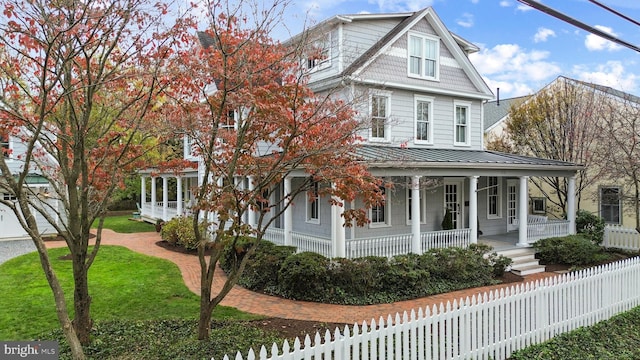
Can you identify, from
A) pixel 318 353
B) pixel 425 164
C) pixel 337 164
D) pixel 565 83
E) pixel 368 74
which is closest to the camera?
pixel 318 353

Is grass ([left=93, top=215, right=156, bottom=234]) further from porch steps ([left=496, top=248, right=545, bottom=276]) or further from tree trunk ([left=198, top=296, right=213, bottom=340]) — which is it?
porch steps ([left=496, top=248, right=545, bottom=276])

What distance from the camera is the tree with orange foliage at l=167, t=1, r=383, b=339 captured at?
6.86 metres

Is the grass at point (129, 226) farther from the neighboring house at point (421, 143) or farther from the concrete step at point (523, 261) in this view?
the concrete step at point (523, 261)

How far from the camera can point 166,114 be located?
775 centimetres

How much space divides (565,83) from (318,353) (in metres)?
21.8

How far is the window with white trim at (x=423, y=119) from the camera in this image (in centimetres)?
1639

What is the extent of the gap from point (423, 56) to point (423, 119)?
2.42 meters

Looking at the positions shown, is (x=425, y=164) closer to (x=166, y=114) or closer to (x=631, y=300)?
(x=631, y=300)

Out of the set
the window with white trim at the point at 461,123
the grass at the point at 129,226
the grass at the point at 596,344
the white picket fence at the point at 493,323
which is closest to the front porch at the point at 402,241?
the window with white trim at the point at 461,123

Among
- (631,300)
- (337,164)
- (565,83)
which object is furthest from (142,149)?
(565,83)

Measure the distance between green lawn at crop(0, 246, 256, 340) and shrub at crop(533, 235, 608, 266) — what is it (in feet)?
37.9

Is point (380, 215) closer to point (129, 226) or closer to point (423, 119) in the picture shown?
point (423, 119)

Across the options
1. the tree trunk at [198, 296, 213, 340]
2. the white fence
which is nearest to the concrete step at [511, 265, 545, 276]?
the white fence

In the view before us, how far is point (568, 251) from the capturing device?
15.0 metres
